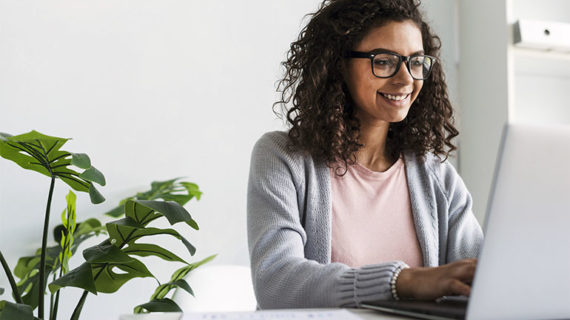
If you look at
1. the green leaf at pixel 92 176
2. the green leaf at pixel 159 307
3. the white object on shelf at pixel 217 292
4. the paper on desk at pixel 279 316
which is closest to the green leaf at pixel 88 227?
the white object on shelf at pixel 217 292

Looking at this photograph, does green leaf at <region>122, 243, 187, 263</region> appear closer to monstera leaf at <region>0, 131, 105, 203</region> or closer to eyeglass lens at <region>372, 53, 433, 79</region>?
monstera leaf at <region>0, 131, 105, 203</region>

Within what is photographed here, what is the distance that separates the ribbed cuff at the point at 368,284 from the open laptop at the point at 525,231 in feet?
0.48

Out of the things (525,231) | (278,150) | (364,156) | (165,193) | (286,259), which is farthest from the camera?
(165,193)

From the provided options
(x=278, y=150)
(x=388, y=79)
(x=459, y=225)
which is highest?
(x=388, y=79)

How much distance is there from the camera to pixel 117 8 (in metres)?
2.12

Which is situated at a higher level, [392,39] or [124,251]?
[392,39]

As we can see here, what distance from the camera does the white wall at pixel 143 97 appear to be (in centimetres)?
199

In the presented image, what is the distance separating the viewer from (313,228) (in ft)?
4.15

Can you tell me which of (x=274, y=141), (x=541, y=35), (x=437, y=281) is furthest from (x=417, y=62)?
(x=541, y=35)

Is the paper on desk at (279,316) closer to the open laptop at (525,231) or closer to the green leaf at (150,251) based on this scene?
the open laptop at (525,231)

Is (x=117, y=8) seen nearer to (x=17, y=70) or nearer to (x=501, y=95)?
(x=17, y=70)

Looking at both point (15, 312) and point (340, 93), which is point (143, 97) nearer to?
point (340, 93)

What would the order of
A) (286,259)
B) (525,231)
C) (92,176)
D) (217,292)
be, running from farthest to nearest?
(217,292)
(92,176)
(286,259)
(525,231)

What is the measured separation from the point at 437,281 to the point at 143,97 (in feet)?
5.12
